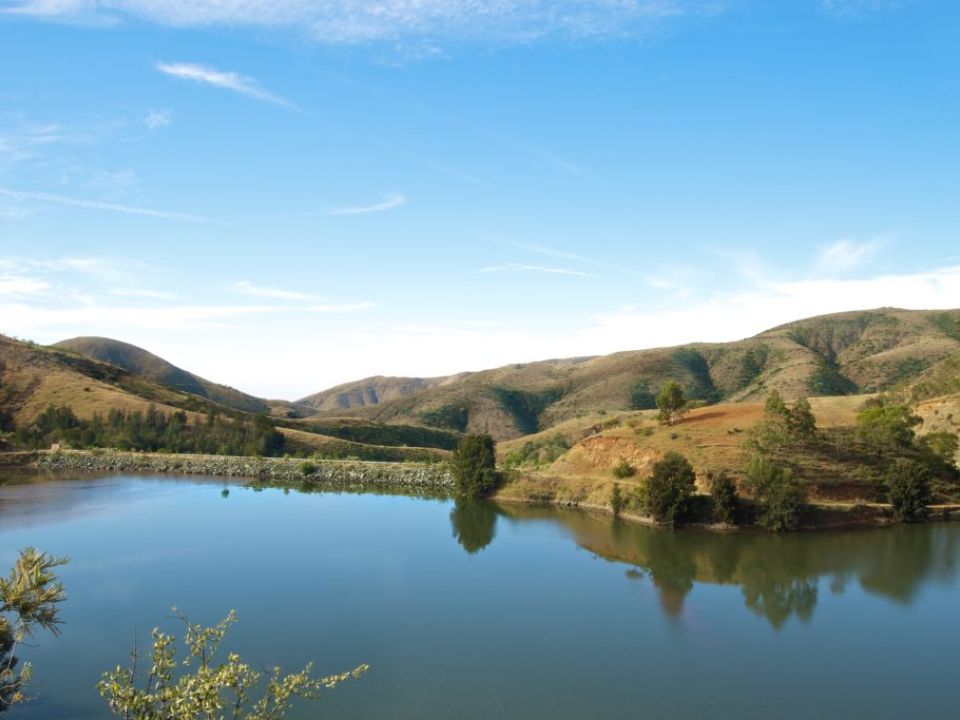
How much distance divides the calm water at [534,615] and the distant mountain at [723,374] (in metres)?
68.4

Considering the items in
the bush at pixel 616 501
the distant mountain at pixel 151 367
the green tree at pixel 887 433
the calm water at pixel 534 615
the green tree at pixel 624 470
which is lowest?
the calm water at pixel 534 615

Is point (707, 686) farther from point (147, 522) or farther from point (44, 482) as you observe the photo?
point (44, 482)

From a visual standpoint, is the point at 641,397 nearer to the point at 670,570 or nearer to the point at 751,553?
the point at 751,553

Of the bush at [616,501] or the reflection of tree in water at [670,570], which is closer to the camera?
the reflection of tree in water at [670,570]

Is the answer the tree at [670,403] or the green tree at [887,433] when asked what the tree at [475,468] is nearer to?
the tree at [670,403]

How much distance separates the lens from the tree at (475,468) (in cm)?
5559

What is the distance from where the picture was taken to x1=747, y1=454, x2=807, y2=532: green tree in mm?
39406

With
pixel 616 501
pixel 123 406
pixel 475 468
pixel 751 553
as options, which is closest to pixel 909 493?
pixel 751 553

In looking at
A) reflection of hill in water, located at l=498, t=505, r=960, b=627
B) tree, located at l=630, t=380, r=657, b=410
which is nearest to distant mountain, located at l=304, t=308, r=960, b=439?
tree, located at l=630, t=380, r=657, b=410

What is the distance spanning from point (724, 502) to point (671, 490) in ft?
9.95

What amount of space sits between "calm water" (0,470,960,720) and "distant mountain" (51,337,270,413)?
136 meters

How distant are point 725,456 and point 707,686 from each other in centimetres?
2808

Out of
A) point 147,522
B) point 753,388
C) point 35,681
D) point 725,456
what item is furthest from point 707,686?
point 753,388

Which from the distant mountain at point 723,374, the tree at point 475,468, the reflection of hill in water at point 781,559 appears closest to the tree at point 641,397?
the distant mountain at point 723,374
